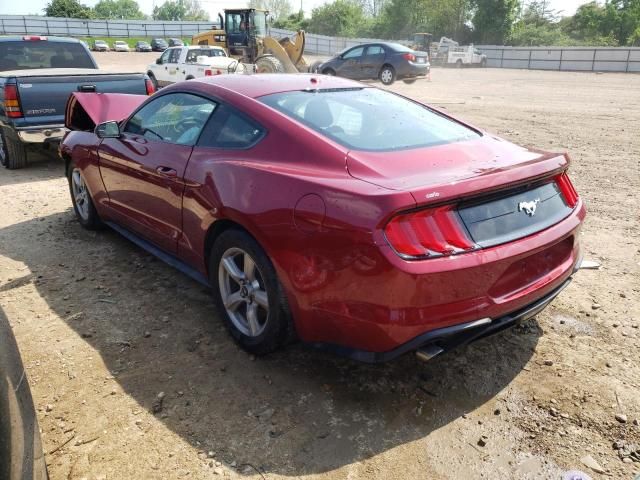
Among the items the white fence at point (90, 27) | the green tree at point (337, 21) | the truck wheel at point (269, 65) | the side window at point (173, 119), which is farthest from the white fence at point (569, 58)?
the white fence at point (90, 27)

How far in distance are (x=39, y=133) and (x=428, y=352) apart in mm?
6590

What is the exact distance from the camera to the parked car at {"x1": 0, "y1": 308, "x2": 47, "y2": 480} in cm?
166

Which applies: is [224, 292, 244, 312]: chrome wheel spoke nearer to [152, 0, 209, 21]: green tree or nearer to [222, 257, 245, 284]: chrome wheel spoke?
[222, 257, 245, 284]: chrome wheel spoke

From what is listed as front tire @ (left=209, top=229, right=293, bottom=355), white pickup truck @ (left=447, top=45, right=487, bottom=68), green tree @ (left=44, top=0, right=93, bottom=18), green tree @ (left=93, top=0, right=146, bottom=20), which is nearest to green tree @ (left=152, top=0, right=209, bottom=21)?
green tree @ (left=93, top=0, right=146, bottom=20)

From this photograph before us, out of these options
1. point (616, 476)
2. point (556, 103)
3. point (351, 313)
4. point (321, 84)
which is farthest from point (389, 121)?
point (556, 103)

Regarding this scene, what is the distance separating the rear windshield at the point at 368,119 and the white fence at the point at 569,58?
36442 millimetres

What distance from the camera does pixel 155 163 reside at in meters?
3.73

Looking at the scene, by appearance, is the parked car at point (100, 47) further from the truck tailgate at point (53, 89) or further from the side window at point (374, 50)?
the truck tailgate at point (53, 89)

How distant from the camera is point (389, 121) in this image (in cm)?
331

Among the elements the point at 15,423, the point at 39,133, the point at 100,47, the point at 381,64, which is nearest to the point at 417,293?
the point at 15,423

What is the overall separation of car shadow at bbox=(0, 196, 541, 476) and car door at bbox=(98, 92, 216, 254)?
542 millimetres

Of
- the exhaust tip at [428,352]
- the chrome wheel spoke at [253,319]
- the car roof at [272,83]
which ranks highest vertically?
the car roof at [272,83]

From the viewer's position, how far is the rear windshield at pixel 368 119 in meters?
3.02

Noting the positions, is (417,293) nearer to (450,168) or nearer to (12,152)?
(450,168)
